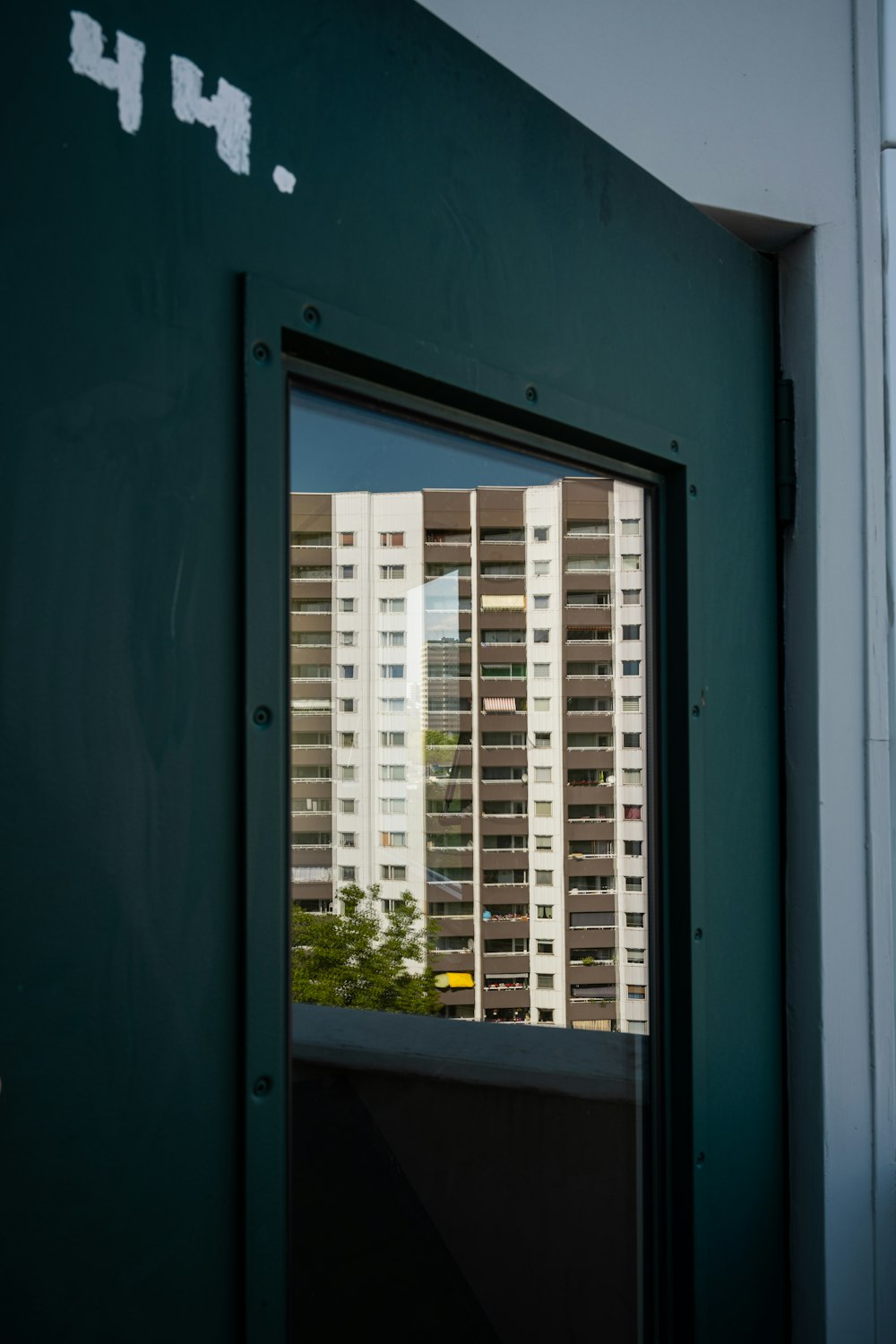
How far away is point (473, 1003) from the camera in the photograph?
102 centimetres

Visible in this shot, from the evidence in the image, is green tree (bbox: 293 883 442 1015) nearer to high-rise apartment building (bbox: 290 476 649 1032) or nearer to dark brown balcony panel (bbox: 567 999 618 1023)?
high-rise apartment building (bbox: 290 476 649 1032)

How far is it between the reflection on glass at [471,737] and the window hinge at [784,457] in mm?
250

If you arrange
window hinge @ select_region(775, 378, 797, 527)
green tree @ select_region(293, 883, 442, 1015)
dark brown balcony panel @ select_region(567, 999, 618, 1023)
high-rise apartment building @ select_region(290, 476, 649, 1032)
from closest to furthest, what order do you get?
green tree @ select_region(293, 883, 442, 1015)
high-rise apartment building @ select_region(290, 476, 649, 1032)
dark brown balcony panel @ select_region(567, 999, 618, 1023)
window hinge @ select_region(775, 378, 797, 527)

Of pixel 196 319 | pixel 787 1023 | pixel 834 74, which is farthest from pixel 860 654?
pixel 196 319

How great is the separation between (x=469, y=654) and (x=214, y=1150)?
0.54m

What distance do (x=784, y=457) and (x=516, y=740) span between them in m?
0.52

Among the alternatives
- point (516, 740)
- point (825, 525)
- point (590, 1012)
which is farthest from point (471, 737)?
point (825, 525)

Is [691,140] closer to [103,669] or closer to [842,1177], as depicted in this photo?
[103,669]

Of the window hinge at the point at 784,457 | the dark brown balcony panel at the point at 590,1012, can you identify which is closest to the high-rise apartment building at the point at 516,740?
the dark brown balcony panel at the point at 590,1012

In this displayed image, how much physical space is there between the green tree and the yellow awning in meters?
0.01

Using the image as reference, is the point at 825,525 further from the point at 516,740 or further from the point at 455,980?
the point at 455,980

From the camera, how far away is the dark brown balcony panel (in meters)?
1.05

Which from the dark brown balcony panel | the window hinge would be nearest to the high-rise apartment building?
the dark brown balcony panel

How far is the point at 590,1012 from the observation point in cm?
106
